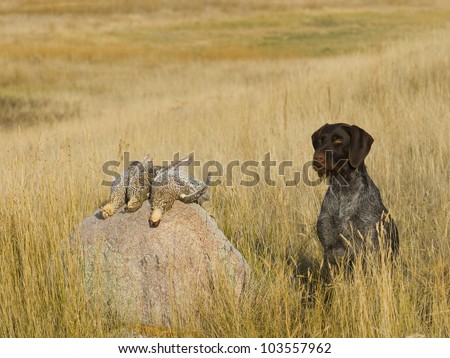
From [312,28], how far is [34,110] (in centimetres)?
2351

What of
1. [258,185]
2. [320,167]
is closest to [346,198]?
[320,167]

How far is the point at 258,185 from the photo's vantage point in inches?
292

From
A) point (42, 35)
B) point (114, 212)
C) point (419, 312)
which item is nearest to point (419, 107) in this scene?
point (419, 312)

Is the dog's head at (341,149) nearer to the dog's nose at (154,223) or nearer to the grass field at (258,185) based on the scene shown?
the grass field at (258,185)

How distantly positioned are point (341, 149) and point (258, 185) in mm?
2358

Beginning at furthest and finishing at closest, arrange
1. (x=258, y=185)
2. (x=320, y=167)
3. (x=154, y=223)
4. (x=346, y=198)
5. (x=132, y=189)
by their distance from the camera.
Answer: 1. (x=258, y=185)
2. (x=346, y=198)
3. (x=320, y=167)
4. (x=132, y=189)
5. (x=154, y=223)

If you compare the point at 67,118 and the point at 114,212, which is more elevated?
the point at 114,212

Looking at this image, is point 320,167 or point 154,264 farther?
point 320,167

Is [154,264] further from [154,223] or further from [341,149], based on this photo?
[341,149]

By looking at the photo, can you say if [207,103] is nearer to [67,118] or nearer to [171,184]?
[67,118]

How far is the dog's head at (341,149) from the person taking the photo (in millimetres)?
5066

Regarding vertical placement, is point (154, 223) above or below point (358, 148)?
below

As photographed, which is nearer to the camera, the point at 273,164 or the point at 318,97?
the point at 273,164
